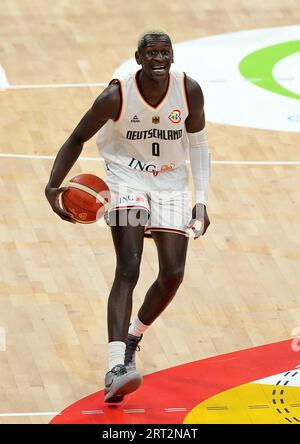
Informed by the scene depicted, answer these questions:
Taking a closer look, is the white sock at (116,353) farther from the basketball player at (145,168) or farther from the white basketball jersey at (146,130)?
the white basketball jersey at (146,130)

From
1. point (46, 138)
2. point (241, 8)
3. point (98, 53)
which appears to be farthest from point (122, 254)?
point (241, 8)

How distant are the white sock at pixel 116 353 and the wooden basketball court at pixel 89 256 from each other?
1.58ft

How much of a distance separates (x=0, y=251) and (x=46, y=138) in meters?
2.42

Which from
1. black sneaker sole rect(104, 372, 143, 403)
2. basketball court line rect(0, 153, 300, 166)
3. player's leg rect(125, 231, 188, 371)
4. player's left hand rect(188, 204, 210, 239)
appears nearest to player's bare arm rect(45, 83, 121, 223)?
player's leg rect(125, 231, 188, 371)

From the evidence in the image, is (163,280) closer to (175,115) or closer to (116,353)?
(116,353)

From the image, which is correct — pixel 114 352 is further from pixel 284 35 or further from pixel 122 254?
pixel 284 35

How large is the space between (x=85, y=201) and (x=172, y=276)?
72 cm

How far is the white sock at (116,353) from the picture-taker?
8.17 m

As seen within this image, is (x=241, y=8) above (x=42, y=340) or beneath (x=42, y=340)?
beneath

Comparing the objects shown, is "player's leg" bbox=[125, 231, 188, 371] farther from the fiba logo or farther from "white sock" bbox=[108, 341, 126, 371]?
the fiba logo

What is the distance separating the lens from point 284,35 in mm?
15805

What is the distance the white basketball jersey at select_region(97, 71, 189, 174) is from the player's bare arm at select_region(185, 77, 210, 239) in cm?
4

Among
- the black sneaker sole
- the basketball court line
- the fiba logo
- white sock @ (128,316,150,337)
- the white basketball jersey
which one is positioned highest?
the white basketball jersey

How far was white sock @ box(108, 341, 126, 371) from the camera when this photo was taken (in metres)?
8.17
